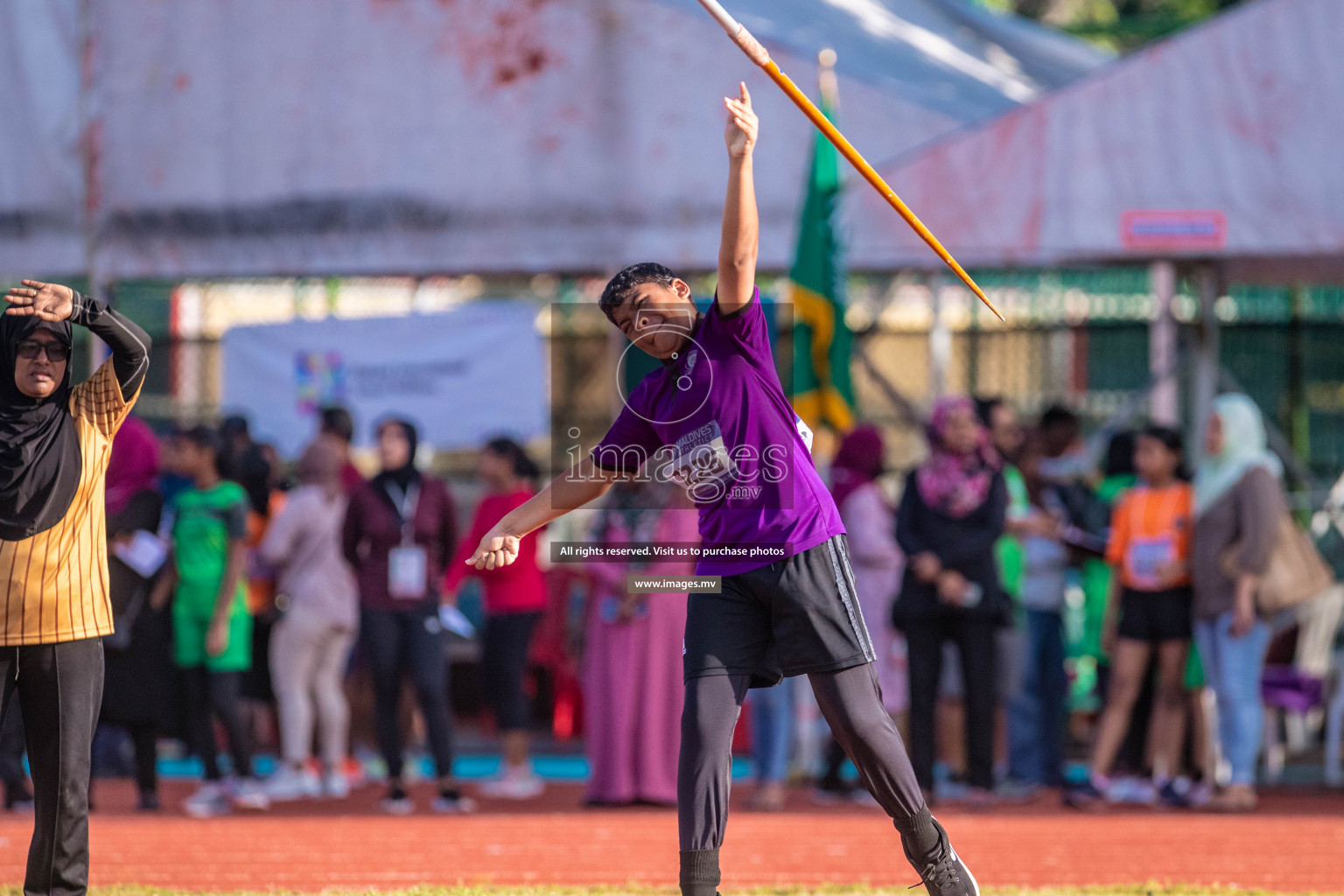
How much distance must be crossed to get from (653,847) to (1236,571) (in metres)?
3.26

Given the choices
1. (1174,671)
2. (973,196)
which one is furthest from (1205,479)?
(973,196)

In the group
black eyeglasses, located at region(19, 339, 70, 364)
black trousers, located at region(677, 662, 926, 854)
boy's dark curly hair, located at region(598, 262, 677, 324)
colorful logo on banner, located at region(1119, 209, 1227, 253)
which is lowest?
black trousers, located at region(677, 662, 926, 854)

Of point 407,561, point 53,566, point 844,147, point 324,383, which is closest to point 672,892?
point 53,566

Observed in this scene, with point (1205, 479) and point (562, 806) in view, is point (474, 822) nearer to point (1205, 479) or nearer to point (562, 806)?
point (562, 806)

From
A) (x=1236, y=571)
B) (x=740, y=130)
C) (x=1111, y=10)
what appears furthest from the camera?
(x=1111, y=10)

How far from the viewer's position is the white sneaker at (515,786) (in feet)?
29.6

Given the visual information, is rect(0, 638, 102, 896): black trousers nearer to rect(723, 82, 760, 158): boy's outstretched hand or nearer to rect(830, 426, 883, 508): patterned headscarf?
rect(723, 82, 760, 158): boy's outstretched hand

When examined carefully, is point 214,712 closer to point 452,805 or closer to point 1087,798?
point 452,805

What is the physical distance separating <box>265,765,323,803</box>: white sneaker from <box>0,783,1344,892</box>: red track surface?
26cm

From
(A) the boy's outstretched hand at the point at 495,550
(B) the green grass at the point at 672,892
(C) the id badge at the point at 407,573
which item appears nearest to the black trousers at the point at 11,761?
(C) the id badge at the point at 407,573

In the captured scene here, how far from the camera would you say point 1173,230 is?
8594mm

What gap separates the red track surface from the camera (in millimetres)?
6355

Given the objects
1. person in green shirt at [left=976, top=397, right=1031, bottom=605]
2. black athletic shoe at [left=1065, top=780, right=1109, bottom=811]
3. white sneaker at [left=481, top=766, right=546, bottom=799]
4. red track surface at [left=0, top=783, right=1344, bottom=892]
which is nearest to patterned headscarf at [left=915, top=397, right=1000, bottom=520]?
person in green shirt at [left=976, top=397, right=1031, bottom=605]

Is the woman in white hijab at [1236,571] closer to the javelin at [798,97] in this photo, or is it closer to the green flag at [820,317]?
the green flag at [820,317]
